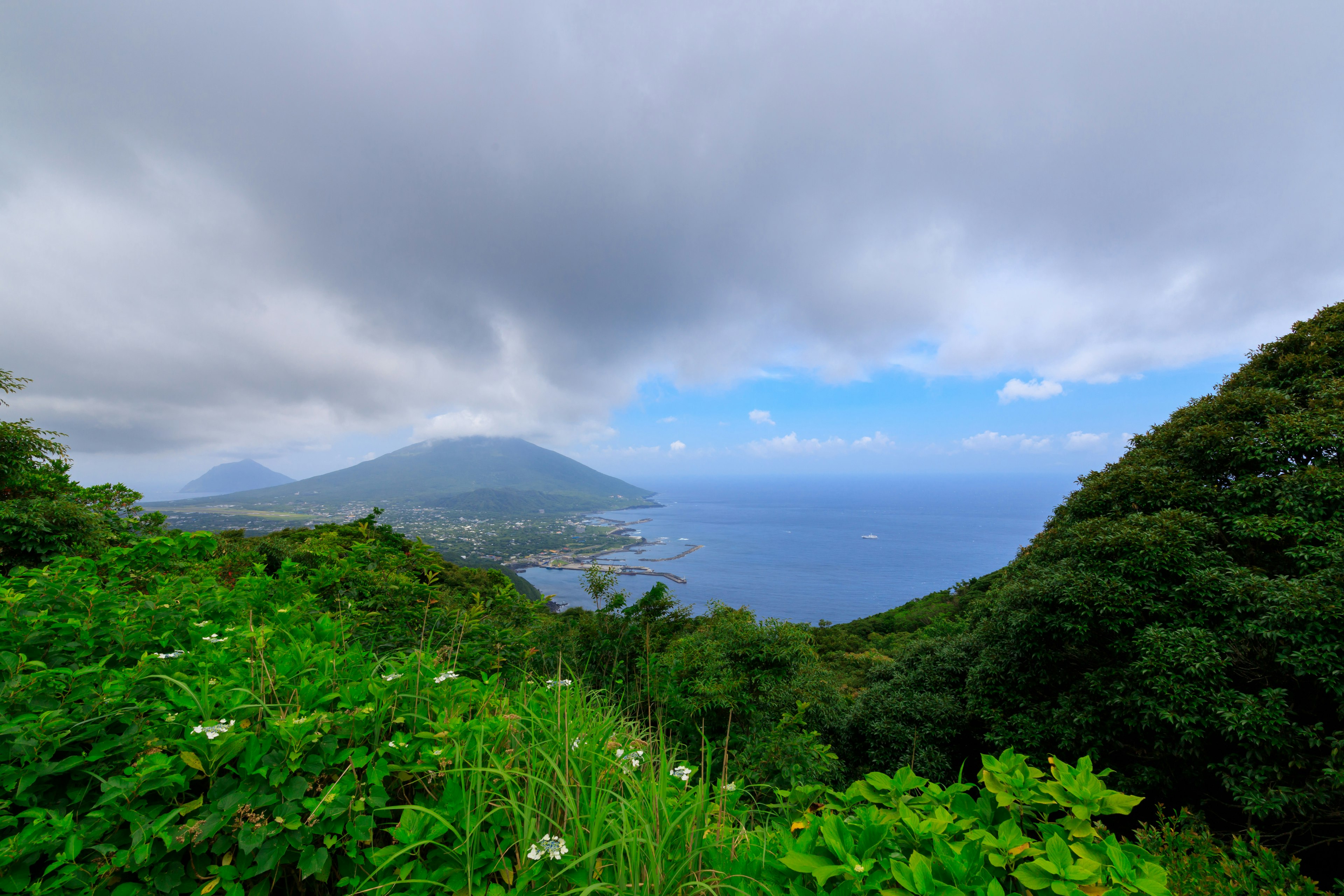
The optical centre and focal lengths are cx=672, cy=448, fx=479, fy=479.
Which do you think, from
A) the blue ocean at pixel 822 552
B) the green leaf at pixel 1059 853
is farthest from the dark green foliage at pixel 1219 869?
the blue ocean at pixel 822 552

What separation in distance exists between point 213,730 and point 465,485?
15486 cm

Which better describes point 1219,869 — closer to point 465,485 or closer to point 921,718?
point 921,718

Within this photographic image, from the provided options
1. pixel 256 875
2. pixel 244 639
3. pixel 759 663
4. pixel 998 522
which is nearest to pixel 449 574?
pixel 759 663

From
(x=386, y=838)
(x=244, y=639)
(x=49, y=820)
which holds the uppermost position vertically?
(x=244, y=639)

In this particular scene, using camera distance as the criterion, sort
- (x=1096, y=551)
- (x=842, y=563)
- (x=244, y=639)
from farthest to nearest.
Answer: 1. (x=842, y=563)
2. (x=1096, y=551)
3. (x=244, y=639)

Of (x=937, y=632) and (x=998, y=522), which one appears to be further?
(x=998, y=522)

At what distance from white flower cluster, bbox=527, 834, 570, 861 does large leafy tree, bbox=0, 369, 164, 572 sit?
208 inches

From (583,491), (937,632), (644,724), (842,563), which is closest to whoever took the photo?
(644,724)

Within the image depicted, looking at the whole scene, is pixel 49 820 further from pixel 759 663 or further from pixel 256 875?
pixel 759 663

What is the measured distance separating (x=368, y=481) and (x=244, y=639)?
156 meters

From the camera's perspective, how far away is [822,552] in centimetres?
7775

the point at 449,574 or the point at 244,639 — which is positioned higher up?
the point at 244,639

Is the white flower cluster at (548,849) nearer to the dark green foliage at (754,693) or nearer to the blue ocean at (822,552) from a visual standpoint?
the dark green foliage at (754,693)

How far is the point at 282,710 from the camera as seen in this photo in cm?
159
